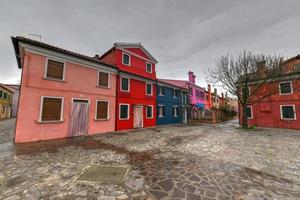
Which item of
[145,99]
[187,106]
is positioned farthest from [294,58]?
[145,99]

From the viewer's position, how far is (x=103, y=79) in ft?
41.0

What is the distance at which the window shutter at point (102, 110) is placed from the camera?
11.9m

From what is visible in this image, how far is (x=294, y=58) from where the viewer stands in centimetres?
1540

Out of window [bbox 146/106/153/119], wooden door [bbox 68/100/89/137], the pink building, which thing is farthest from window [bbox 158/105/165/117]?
wooden door [bbox 68/100/89/137]

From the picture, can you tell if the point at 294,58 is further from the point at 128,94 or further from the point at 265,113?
the point at 128,94

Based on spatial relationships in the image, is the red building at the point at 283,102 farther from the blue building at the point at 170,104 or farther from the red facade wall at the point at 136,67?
the red facade wall at the point at 136,67

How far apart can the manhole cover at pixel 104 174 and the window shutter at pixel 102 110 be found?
24.7 ft

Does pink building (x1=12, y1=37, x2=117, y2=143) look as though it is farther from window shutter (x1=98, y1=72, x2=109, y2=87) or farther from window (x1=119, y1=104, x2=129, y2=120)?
window (x1=119, y1=104, x2=129, y2=120)

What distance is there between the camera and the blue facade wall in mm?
18250

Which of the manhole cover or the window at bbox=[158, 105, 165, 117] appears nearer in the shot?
the manhole cover

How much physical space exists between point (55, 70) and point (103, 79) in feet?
12.1

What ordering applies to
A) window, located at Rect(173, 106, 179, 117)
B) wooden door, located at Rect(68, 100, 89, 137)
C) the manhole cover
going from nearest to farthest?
1. the manhole cover
2. wooden door, located at Rect(68, 100, 89, 137)
3. window, located at Rect(173, 106, 179, 117)

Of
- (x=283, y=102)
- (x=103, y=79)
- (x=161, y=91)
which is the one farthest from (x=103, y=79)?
(x=283, y=102)

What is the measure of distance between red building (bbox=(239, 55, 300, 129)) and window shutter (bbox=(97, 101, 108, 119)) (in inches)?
694
